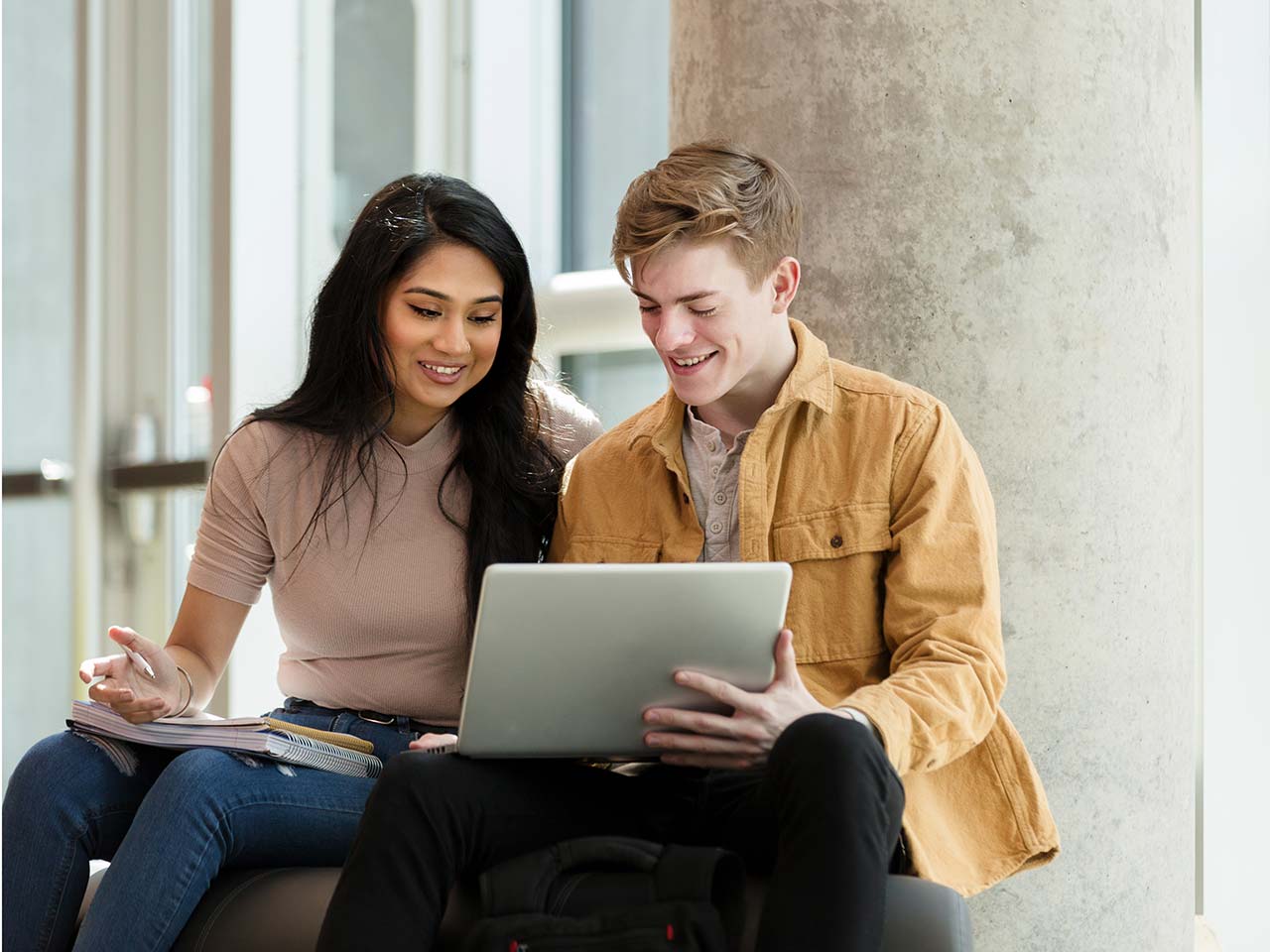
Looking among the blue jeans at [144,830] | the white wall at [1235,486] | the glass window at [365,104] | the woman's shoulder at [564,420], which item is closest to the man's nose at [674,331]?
the woman's shoulder at [564,420]

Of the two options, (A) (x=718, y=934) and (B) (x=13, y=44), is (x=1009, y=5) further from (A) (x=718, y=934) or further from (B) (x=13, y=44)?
(B) (x=13, y=44)

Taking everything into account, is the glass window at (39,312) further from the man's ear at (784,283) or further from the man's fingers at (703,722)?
the man's fingers at (703,722)

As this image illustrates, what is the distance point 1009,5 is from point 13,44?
14.4ft

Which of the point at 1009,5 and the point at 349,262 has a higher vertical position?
the point at 1009,5

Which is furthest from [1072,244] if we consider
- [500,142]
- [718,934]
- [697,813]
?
[500,142]

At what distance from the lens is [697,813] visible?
6.07 feet

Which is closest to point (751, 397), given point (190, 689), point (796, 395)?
point (796, 395)

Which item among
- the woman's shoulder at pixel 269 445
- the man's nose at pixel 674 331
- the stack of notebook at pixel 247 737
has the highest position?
the man's nose at pixel 674 331

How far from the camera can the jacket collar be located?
6.80 feet

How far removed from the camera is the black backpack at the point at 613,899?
60.8 inches

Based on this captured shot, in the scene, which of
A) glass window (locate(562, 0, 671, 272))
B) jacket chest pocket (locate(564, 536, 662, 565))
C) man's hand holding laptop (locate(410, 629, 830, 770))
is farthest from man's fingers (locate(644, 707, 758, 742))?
glass window (locate(562, 0, 671, 272))

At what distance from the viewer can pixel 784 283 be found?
216 cm

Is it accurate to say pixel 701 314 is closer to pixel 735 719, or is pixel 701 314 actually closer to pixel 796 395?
pixel 796 395

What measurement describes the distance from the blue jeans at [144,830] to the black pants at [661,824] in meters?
0.33
